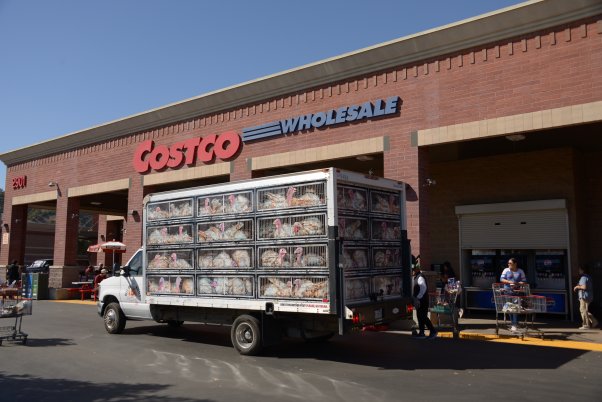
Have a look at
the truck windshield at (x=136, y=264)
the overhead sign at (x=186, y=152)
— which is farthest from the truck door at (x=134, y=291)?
the overhead sign at (x=186, y=152)

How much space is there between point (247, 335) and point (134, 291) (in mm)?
3913

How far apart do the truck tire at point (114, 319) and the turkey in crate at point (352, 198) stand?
700cm

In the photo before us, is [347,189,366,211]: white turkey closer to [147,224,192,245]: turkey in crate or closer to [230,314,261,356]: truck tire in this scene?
[230,314,261,356]: truck tire

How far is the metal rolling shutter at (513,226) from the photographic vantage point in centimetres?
1600

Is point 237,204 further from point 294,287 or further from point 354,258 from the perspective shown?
point 354,258

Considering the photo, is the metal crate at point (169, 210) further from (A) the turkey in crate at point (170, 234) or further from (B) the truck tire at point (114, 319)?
(B) the truck tire at point (114, 319)

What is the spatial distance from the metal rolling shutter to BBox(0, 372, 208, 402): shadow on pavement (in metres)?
12.7

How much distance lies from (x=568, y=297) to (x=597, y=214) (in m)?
3.05

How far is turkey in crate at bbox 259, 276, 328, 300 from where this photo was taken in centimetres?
942

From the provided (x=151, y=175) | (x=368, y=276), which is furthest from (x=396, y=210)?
(x=151, y=175)

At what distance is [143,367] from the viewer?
364 inches

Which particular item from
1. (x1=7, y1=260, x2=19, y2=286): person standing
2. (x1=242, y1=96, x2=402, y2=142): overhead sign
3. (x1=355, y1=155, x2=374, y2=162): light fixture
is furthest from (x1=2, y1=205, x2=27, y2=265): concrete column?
(x1=355, y1=155, x2=374, y2=162): light fixture

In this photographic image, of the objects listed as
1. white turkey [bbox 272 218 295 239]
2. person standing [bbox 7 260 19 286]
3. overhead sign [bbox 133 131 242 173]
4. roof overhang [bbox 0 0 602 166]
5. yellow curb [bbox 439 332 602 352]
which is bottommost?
yellow curb [bbox 439 332 602 352]

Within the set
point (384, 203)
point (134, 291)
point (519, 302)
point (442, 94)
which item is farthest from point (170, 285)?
point (442, 94)
